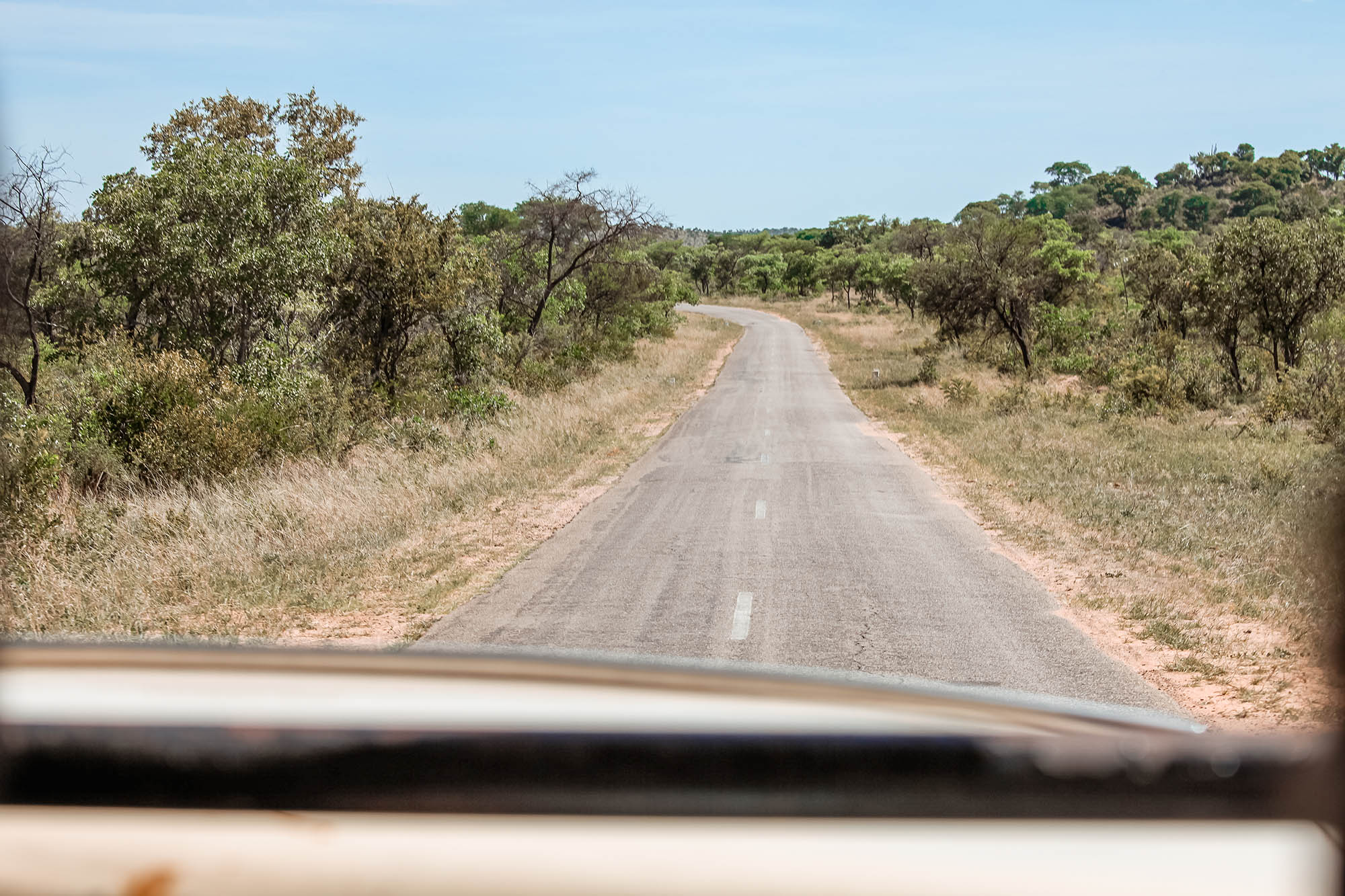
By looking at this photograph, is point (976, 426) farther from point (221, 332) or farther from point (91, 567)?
point (91, 567)

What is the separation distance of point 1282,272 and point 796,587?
2107 cm

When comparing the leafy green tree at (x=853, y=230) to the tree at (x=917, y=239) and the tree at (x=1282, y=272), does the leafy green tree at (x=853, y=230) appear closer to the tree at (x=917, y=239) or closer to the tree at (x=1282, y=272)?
the tree at (x=917, y=239)

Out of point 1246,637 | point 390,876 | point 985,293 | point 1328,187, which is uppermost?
point 1328,187

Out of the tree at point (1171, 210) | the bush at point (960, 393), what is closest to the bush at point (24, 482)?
the bush at point (960, 393)

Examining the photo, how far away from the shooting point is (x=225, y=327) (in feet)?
65.1

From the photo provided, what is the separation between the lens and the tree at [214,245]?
18.8 metres

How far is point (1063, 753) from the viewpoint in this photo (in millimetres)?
989

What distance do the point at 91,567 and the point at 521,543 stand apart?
14.3 ft

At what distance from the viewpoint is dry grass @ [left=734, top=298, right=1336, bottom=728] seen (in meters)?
7.37

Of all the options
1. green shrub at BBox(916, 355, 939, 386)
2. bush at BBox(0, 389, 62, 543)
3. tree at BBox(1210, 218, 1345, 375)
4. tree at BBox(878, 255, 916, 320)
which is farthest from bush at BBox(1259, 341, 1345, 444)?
tree at BBox(878, 255, 916, 320)

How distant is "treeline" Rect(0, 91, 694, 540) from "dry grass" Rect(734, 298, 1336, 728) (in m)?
10.5

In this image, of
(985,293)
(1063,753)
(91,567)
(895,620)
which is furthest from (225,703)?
(985,293)

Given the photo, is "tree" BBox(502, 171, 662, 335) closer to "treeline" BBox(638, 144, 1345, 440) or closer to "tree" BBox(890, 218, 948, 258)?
"treeline" BBox(638, 144, 1345, 440)

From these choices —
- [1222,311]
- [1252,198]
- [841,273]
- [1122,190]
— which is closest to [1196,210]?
[1252,198]
